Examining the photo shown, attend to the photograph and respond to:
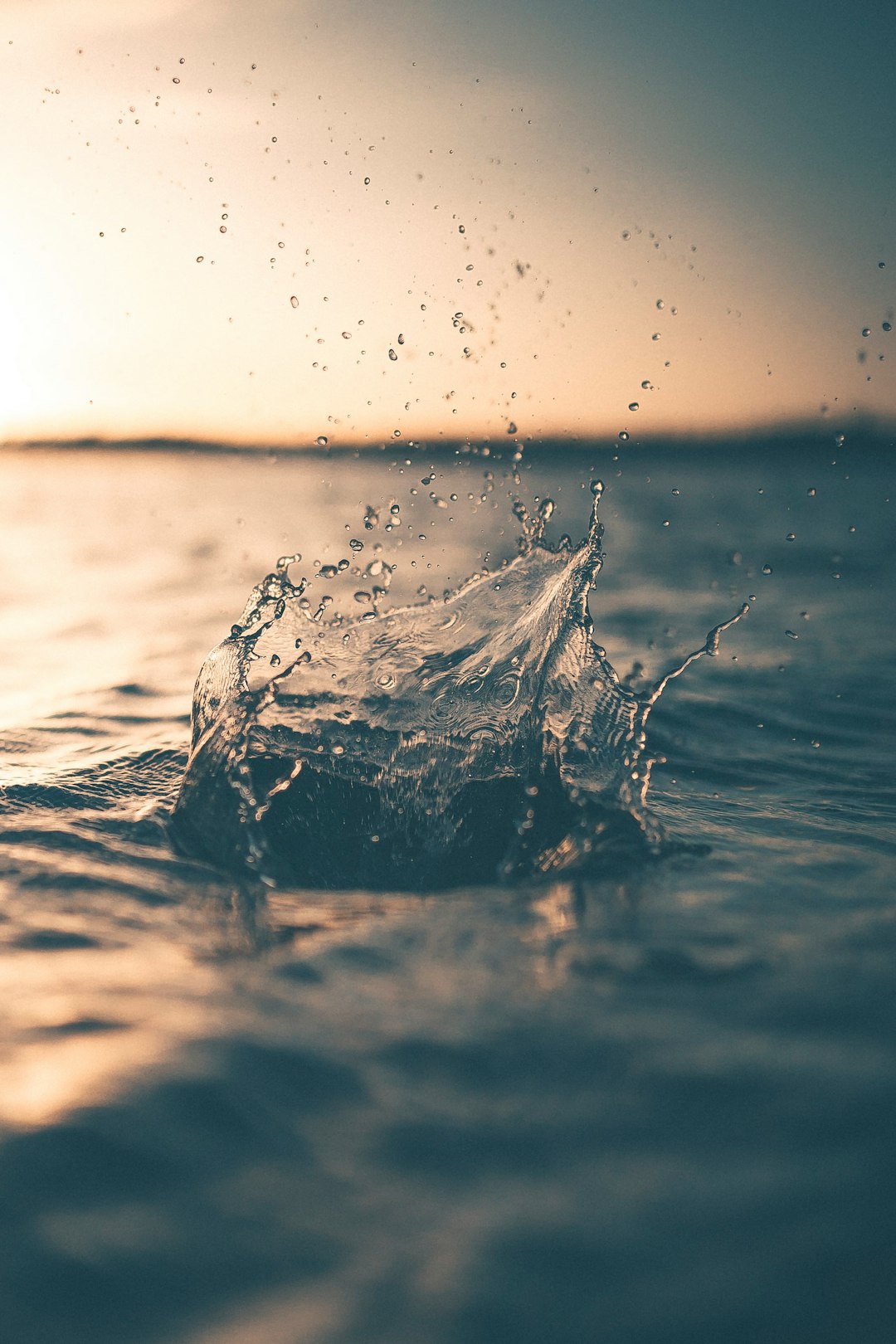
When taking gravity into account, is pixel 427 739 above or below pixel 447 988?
above

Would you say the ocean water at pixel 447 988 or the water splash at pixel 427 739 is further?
the water splash at pixel 427 739

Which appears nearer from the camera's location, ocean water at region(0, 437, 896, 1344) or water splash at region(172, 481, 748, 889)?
ocean water at region(0, 437, 896, 1344)

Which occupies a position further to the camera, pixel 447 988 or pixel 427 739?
pixel 427 739

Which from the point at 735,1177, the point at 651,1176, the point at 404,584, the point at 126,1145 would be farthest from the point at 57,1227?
the point at 404,584

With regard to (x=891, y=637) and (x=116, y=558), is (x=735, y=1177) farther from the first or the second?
(x=116, y=558)
